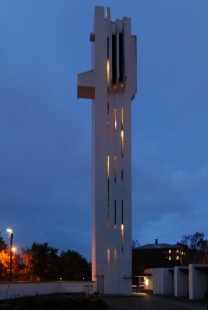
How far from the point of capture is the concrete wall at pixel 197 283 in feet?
101

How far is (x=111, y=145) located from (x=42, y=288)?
47.0 ft

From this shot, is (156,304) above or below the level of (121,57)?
below

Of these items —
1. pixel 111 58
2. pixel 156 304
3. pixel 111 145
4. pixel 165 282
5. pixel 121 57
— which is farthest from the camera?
pixel 121 57

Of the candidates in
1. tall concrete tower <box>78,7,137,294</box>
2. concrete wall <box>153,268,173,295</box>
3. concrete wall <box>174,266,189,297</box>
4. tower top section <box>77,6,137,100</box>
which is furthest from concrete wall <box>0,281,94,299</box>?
tower top section <box>77,6,137,100</box>

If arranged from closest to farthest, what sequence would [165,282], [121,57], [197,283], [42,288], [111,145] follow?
[197,283] < [42,288] < [165,282] < [111,145] < [121,57]

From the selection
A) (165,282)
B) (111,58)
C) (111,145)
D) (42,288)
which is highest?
(111,58)

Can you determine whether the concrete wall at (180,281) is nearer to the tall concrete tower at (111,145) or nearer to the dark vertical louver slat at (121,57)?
the tall concrete tower at (111,145)

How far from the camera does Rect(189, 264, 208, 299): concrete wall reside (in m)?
30.8

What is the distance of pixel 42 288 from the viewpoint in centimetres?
3206

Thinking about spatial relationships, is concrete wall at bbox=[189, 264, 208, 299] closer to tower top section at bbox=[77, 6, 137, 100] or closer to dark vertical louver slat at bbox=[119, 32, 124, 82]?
tower top section at bbox=[77, 6, 137, 100]

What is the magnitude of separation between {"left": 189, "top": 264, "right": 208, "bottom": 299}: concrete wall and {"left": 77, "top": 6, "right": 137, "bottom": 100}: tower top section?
18.1m

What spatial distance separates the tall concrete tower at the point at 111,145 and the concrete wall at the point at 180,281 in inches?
173

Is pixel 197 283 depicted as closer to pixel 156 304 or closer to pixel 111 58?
pixel 156 304

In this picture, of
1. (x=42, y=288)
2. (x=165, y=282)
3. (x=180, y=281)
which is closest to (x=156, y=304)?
(x=180, y=281)
